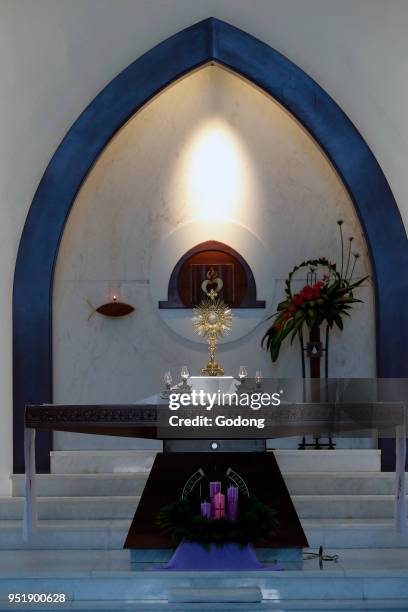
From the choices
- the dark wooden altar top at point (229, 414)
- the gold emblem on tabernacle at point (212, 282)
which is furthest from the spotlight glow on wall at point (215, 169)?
the dark wooden altar top at point (229, 414)

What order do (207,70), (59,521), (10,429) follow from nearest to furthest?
1. (59,521)
2. (10,429)
3. (207,70)

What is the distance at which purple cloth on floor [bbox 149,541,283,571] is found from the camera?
6004mm

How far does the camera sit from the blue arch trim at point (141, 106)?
8.26m

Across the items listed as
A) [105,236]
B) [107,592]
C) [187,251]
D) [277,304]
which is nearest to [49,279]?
[105,236]

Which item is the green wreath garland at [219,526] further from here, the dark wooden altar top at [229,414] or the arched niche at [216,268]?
the arched niche at [216,268]

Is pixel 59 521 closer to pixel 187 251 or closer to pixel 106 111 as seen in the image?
pixel 187 251

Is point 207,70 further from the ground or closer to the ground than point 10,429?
further from the ground

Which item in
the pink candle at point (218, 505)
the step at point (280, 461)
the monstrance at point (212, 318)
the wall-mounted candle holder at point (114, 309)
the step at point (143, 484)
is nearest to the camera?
the pink candle at point (218, 505)

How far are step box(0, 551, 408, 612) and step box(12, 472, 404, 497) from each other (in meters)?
1.70

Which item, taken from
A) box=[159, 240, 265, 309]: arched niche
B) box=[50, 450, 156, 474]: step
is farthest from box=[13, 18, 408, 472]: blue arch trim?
box=[159, 240, 265, 309]: arched niche

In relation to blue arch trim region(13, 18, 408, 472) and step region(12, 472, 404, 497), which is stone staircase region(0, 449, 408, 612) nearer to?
step region(12, 472, 404, 497)

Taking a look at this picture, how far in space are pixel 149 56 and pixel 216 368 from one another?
2608 mm

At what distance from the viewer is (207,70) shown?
8758 mm

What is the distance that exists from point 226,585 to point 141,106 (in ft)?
13.7
